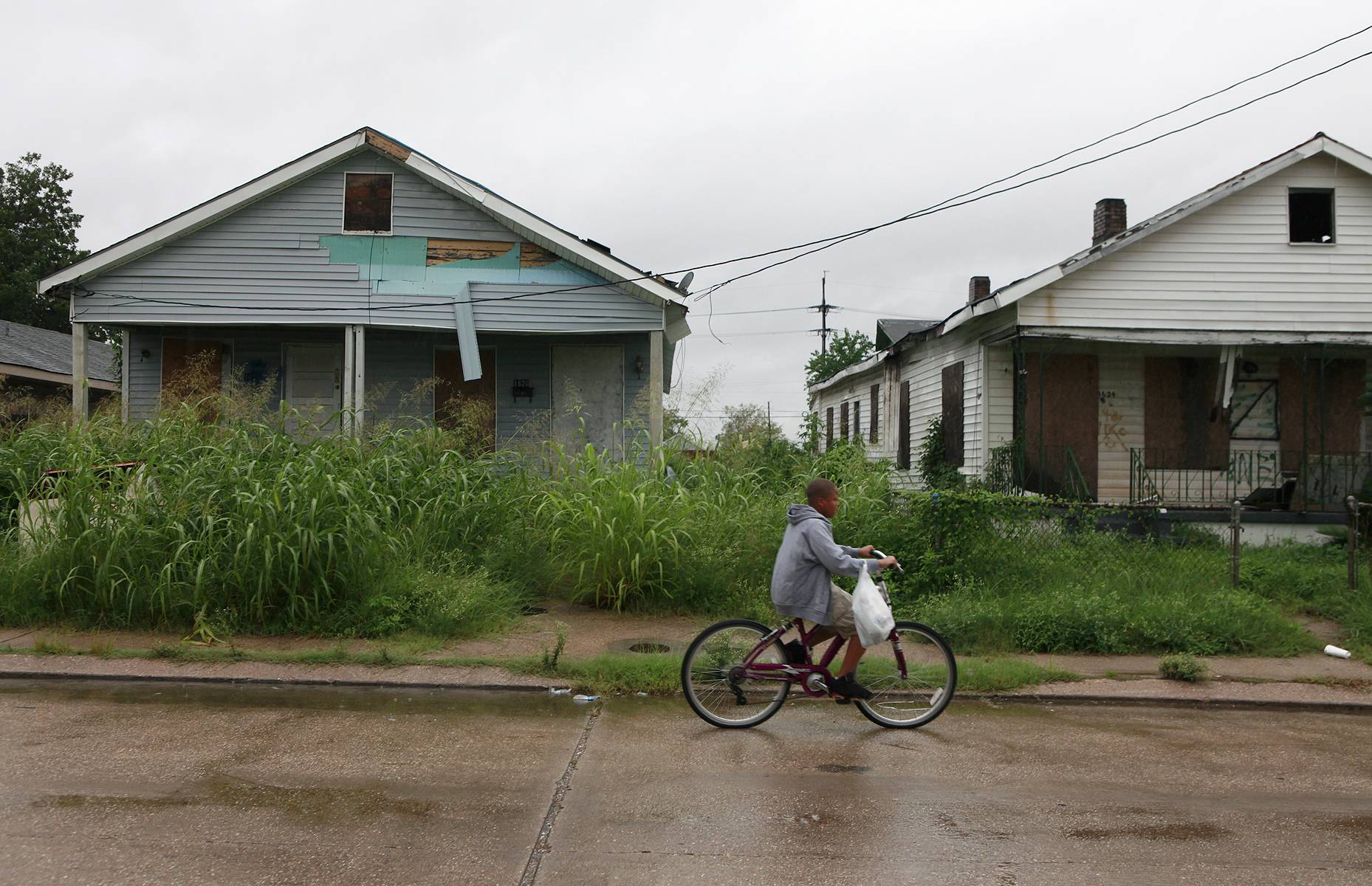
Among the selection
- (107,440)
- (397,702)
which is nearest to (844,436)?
(107,440)

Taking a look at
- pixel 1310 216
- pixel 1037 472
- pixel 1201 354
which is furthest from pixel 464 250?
pixel 1310 216

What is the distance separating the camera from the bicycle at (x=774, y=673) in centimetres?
593

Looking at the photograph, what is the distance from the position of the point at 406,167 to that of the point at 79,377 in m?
5.46

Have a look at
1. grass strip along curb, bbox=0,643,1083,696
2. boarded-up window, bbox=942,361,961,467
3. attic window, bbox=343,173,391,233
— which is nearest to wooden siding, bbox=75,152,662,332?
attic window, bbox=343,173,391,233

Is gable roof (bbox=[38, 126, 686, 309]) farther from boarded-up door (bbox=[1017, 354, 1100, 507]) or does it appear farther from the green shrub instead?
the green shrub

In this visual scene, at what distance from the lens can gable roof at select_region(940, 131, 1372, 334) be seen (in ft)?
44.2

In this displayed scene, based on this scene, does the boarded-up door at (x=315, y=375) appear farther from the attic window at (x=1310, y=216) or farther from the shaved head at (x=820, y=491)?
the attic window at (x=1310, y=216)

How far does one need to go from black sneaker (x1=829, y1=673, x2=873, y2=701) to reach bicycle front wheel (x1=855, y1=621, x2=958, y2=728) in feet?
0.57

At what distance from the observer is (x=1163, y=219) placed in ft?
45.5

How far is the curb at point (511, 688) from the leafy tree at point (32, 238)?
38631 millimetres

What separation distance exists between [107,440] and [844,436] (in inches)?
719

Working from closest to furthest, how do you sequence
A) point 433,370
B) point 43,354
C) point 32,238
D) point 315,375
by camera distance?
point 433,370
point 315,375
point 43,354
point 32,238

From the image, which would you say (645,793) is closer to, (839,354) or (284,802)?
(284,802)

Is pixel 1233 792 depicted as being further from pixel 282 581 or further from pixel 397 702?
pixel 282 581
